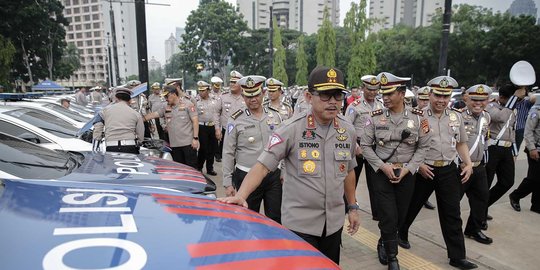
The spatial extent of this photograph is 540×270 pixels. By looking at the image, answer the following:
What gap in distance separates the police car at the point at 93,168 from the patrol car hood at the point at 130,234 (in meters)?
0.65

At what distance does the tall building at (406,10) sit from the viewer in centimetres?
11482

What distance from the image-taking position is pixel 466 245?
13.1ft

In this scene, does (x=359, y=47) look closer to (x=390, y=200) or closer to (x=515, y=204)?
(x=515, y=204)

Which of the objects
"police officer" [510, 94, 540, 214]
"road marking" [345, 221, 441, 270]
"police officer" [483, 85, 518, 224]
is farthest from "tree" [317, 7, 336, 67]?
"road marking" [345, 221, 441, 270]

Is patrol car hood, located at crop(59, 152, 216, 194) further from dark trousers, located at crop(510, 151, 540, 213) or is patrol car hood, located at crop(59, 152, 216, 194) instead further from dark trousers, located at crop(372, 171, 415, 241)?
dark trousers, located at crop(510, 151, 540, 213)

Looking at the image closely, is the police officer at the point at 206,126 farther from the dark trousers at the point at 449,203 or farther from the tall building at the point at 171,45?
the tall building at the point at 171,45

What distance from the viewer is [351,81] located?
3008 centimetres

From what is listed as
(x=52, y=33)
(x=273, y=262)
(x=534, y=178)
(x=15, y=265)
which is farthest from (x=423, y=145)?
(x=52, y=33)

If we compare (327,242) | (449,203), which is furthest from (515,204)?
(327,242)

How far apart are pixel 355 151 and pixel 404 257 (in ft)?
5.67

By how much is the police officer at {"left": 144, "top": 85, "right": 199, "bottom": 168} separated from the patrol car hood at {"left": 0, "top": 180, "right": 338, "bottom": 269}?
377 cm

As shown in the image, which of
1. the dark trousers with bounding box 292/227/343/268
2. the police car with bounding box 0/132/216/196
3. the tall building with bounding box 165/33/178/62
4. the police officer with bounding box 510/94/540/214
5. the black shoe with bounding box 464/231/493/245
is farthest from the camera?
the tall building with bounding box 165/33/178/62

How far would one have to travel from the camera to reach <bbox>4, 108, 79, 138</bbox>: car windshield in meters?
5.23

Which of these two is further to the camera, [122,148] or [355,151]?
[122,148]
